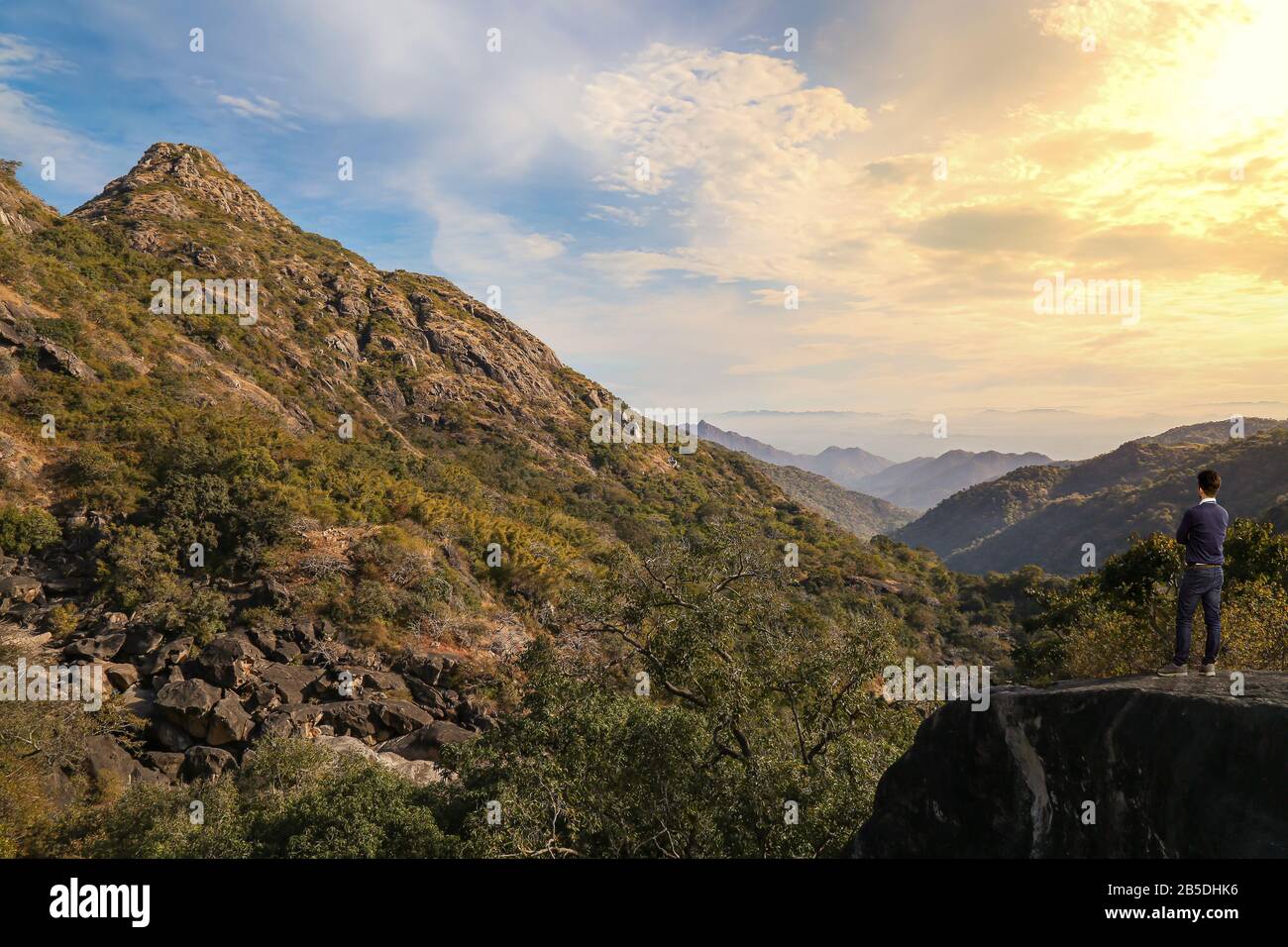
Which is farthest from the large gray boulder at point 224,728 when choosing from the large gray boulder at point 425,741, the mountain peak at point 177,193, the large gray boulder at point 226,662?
the mountain peak at point 177,193

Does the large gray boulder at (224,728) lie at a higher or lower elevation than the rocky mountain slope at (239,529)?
lower

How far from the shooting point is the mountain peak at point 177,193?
276 ft

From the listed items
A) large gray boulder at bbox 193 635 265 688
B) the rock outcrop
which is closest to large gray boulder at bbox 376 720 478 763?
the rock outcrop

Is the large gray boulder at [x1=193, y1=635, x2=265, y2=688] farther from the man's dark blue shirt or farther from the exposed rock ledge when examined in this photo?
the man's dark blue shirt

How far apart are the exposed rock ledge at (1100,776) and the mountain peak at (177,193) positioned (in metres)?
105

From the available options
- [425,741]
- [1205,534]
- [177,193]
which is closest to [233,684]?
[425,741]

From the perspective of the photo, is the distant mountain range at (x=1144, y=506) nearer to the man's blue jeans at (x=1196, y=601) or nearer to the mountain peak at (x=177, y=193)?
the man's blue jeans at (x=1196, y=601)

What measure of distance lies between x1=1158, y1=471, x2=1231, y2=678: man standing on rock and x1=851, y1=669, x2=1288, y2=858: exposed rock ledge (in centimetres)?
54

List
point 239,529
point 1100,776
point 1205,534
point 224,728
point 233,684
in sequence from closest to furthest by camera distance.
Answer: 1. point 1100,776
2. point 1205,534
3. point 224,728
4. point 233,684
5. point 239,529

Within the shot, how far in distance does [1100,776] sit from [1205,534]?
343 cm

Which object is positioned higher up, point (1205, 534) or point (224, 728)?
point (1205, 534)

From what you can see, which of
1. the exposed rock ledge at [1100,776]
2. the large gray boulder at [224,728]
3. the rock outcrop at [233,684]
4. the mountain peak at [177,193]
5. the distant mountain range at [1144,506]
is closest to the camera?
the exposed rock ledge at [1100,776]

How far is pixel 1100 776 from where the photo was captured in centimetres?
654

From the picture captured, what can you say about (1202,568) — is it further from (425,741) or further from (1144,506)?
(1144,506)
